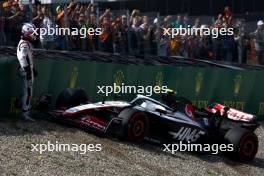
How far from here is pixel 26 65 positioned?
572 inches

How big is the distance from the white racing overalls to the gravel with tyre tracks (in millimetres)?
459

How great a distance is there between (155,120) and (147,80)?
9.23ft

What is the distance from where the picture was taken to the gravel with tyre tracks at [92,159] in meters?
12.1

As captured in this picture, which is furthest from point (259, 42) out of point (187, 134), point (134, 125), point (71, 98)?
point (134, 125)

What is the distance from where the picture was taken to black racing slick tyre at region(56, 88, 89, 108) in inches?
604

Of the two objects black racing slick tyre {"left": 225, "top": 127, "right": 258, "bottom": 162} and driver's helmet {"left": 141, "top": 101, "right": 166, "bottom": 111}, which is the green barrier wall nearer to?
driver's helmet {"left": 141, "top": 101, "right": 166, "bottom": 111}

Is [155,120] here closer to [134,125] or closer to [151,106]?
[151,106]

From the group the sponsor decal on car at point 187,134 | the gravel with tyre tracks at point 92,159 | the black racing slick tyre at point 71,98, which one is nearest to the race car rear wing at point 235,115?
the sponsor decal on car at point 187,134

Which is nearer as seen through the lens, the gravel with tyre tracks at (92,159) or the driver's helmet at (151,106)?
the gravel with tyre tracks at (92,159)

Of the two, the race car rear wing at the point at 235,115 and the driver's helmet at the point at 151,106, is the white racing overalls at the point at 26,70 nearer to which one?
the driver's helmet at the point at 151,106

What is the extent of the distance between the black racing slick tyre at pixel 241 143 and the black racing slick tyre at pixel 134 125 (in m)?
1.92

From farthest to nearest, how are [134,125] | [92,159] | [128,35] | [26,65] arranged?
[128,35]
[26,65]
[134,125]
[92,159]

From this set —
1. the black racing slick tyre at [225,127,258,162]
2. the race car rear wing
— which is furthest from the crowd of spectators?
the black racing slick tyre at [225,127,258,162]

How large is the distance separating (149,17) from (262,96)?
3836mm
